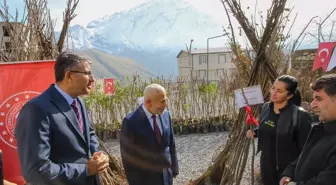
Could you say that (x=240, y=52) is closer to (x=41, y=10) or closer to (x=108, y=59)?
(x=41, y=10)

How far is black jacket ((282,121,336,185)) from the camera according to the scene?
4.68ft

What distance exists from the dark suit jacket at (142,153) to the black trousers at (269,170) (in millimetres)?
755

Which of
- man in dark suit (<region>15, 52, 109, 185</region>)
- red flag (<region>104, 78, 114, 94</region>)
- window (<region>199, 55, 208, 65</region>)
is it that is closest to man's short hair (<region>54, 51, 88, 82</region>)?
man in dark suit (<region>15, 52, 109, 185</region>)

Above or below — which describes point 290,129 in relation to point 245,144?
above

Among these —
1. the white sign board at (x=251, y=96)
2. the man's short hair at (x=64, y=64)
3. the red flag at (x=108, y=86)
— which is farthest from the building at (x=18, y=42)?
the red flag at (x=108, y=86)

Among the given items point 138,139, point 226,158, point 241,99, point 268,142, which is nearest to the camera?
point 138,139

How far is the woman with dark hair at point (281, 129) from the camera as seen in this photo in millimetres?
2416

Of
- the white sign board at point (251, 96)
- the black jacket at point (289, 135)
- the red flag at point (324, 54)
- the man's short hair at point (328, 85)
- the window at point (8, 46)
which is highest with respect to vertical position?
the window at point (8, 46)

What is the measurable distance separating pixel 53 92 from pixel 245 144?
7.11ft

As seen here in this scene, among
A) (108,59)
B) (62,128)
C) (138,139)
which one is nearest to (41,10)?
(138,139)

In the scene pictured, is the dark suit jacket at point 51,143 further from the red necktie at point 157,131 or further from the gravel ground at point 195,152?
the gravel ground at point 195,152

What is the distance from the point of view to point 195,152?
6.45m

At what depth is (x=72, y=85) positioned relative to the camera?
5.60 ft

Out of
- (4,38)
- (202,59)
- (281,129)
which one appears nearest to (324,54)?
(281,129)
